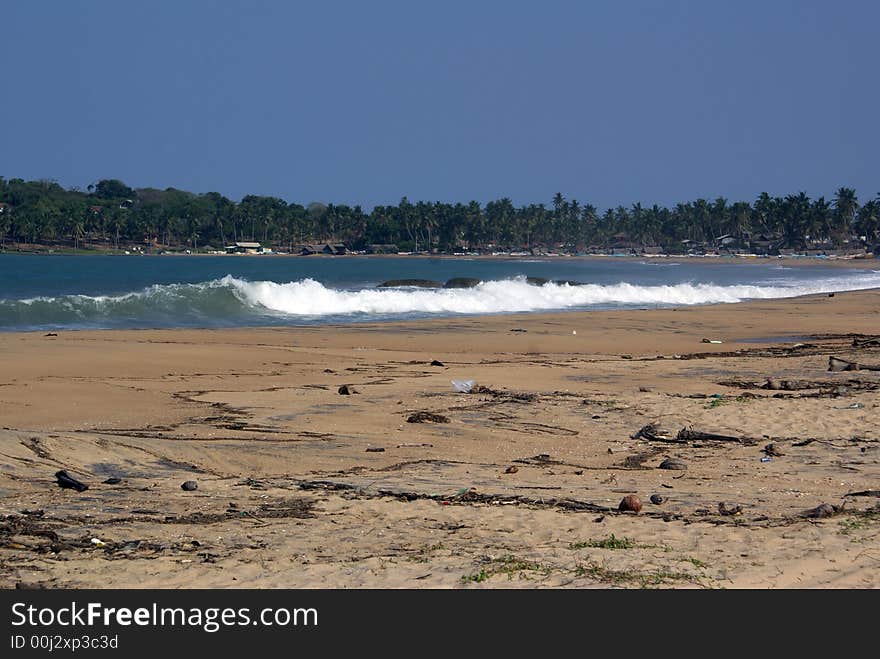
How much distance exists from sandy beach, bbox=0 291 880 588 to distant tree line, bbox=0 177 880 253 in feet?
487

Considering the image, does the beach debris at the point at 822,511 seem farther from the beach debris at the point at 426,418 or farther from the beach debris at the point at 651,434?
the beach debris at the point at 426,418

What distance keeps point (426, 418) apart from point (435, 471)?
2593 mm

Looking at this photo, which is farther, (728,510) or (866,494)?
(866,494)

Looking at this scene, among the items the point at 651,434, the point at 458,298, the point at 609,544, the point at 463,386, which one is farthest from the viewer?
the point at 458,298

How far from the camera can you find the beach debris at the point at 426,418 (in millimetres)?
11836

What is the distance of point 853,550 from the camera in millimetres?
6254

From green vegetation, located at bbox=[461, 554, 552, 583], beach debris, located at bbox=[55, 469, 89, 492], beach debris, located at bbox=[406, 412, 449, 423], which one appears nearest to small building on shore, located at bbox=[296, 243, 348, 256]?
beach debris, located at bbox=[406, 412, 449, 423]

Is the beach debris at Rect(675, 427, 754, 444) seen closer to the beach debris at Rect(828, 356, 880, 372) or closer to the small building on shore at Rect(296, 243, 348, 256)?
the beach debris at Rect(828, 356, 880, 372)

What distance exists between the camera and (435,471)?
9336 mm

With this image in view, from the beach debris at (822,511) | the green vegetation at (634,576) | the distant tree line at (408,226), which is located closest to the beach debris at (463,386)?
the beach debris at (822,511)

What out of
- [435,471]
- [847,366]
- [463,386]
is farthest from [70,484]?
[847,366]

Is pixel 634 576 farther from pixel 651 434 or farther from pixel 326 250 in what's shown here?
pixel 326 250
